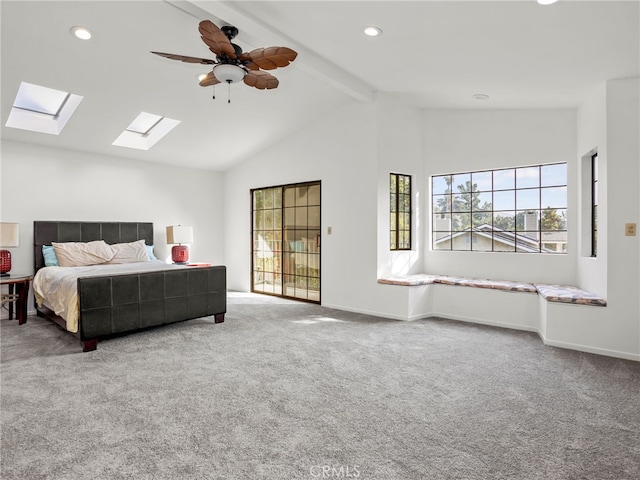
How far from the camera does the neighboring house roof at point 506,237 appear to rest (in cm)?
492

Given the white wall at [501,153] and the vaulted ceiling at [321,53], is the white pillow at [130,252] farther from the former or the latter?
A: the white wall at [501,153]

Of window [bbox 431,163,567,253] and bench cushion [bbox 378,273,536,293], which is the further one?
window [bbox 431,163,567,253]

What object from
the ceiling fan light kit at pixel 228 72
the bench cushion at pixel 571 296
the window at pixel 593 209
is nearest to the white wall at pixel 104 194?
the ceiling fan light kit at pixel 228 72

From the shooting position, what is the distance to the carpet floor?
6.18ft

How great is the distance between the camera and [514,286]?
4.53 metres

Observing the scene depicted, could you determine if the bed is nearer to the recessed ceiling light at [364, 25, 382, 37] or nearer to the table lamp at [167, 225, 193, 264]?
the table lamp at [167, 225, 193, 264]

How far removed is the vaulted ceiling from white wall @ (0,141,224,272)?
439 millimetres

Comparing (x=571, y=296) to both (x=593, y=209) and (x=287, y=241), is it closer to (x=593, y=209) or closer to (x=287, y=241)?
(x=593, y=209)

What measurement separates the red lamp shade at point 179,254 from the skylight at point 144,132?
5.63 feet

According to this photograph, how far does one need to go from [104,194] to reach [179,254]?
1.48 metres

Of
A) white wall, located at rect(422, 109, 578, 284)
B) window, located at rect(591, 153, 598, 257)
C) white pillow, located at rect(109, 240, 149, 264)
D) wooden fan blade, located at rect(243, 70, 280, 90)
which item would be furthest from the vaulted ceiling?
white pillow, located at rect(109, 240, 149, 264)
